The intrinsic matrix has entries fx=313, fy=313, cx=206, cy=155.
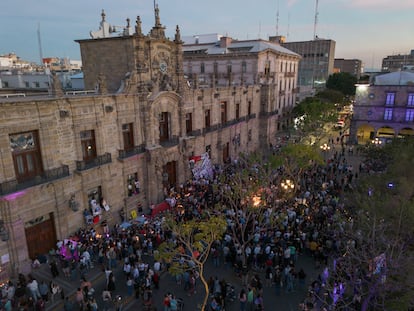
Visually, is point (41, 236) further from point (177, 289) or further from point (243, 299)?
point (243, 299)

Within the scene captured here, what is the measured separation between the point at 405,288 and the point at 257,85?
118ft

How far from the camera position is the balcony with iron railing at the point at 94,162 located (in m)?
20.4

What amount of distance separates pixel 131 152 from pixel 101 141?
117 inches

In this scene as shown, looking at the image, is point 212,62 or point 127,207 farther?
point 212,62

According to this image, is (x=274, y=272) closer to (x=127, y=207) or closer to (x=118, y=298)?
(x=118, y=298)

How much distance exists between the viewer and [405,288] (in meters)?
12.5

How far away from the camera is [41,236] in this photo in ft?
62.1

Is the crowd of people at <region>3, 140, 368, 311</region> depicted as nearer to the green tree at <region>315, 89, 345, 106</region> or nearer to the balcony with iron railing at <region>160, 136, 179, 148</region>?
the balcony with iron railing at <region>160, 136, 179, 148</region>

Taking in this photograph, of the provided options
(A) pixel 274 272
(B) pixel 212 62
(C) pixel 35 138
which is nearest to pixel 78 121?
(C) pixel 35 138

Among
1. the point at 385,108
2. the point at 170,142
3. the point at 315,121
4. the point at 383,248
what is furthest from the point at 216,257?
the point at 385,108

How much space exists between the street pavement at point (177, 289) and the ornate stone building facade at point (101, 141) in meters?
3.31

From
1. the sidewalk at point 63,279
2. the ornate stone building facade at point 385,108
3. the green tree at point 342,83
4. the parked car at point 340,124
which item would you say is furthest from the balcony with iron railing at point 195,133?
the green tree at point 342,83

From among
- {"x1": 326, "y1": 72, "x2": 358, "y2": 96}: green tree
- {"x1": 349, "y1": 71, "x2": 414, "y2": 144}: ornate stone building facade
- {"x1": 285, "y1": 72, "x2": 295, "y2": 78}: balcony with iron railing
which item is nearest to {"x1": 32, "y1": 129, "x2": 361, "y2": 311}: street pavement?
{"x1": 349, "y1": 71, "x2": 414, "y2": 144}: ornate stone building facade

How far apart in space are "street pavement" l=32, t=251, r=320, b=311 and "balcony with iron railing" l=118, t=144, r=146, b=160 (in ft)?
26.2
